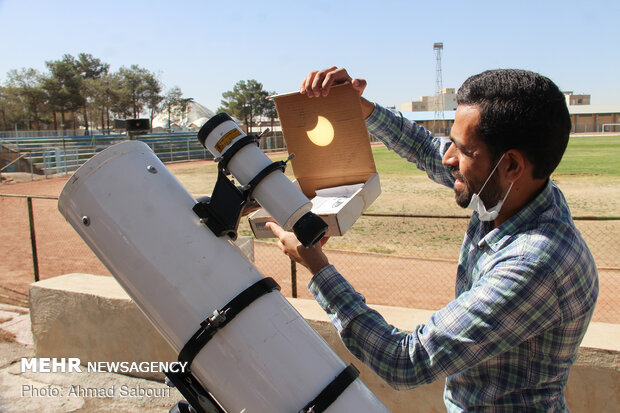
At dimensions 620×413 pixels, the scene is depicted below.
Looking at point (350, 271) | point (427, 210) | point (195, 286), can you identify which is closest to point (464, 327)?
point (195, 286)

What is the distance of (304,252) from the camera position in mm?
1611

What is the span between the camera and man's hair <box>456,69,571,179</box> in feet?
4.40

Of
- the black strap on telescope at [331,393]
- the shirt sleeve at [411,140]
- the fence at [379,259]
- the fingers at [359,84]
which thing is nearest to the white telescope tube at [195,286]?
the black strap on telescope at [331,393]

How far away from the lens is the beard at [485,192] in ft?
4.85

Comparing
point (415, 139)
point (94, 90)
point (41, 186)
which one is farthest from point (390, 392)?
point (94, 90)

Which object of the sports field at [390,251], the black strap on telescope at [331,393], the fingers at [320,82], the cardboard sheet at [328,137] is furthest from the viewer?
Result: the sports field at [390,251]

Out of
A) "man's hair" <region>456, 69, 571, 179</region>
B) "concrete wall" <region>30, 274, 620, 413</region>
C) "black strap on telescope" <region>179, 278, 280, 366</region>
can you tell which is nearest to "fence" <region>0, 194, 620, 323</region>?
"concrete wall" <region>30, 274, 620, 413</region>

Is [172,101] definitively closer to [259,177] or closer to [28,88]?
[28,88]

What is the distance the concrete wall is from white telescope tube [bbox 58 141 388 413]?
1913 millimetres

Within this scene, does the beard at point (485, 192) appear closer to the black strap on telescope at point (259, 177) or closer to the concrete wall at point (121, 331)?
the black strap on telescope at point (259, 177)

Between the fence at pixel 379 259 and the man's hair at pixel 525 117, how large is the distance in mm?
3452

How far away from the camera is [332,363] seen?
1.48m

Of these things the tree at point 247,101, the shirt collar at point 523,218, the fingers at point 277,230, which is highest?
the tree at point 247,101

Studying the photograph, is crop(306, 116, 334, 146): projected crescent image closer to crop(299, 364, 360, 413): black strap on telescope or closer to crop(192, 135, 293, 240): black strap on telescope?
crop(192, 135, 293, 240): black strap on telescope
